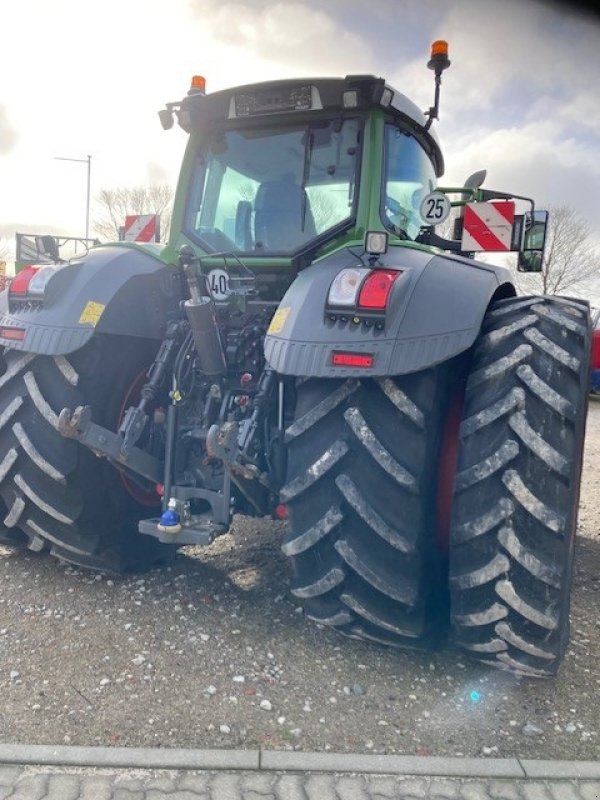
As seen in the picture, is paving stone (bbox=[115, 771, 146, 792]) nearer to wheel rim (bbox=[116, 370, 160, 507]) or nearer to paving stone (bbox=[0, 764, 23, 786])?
paving stone (bbox=[0, 764, 23, 786])

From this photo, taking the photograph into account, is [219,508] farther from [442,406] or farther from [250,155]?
[250,155]

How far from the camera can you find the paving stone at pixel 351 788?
2.07m

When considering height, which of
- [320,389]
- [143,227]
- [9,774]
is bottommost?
[9,774]

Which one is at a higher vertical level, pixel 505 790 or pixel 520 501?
pixel 520 501

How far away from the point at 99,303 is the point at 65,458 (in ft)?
2.54

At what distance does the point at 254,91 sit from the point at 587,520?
4030 millimetres

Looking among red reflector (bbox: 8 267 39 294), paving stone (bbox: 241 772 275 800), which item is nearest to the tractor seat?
red reflector (bbox: 8 267 39 294)

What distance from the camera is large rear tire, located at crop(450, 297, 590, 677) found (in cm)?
248

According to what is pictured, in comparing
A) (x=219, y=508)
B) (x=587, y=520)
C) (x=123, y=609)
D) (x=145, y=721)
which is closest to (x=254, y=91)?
(x=219, y=508)

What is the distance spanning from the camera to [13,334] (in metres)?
3.24

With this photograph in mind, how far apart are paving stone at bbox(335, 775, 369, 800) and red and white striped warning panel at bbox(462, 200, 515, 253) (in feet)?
11.6

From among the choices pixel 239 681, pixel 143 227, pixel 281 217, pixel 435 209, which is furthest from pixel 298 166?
pixel 143 227

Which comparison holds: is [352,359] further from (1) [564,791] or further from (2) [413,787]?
(1) [564,791]

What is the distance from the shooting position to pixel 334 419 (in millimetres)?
2676
